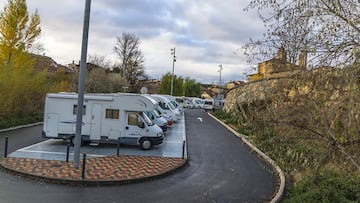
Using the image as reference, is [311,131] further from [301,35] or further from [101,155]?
[101,155]

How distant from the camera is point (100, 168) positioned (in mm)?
12438

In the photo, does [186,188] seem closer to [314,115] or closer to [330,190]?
[330,190]

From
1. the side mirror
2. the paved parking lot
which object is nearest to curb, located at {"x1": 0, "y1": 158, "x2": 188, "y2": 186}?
the paved parking lot

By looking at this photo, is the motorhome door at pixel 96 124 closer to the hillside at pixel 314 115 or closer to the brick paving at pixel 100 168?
the brick paving at pixel 100 168

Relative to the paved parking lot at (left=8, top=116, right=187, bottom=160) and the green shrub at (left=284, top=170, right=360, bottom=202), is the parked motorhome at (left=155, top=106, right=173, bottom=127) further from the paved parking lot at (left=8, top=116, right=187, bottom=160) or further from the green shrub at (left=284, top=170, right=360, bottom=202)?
the green shrub at (left=284, top=170, right=360, bottom=202)

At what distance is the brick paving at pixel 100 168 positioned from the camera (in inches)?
440

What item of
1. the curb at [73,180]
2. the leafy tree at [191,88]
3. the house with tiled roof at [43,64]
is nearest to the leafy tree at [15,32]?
the house with tiled roof at [43,64]

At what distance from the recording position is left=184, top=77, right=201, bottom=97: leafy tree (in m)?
92.9

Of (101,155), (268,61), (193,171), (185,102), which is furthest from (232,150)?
(185,102)

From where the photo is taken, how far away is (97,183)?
1070cm

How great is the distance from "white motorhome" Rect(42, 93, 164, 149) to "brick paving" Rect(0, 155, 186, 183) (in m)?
2.46

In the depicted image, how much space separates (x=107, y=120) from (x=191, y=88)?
7815 cm

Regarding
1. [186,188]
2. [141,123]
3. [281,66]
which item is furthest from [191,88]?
[281,66]

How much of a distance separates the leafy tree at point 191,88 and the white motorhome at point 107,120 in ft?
246
